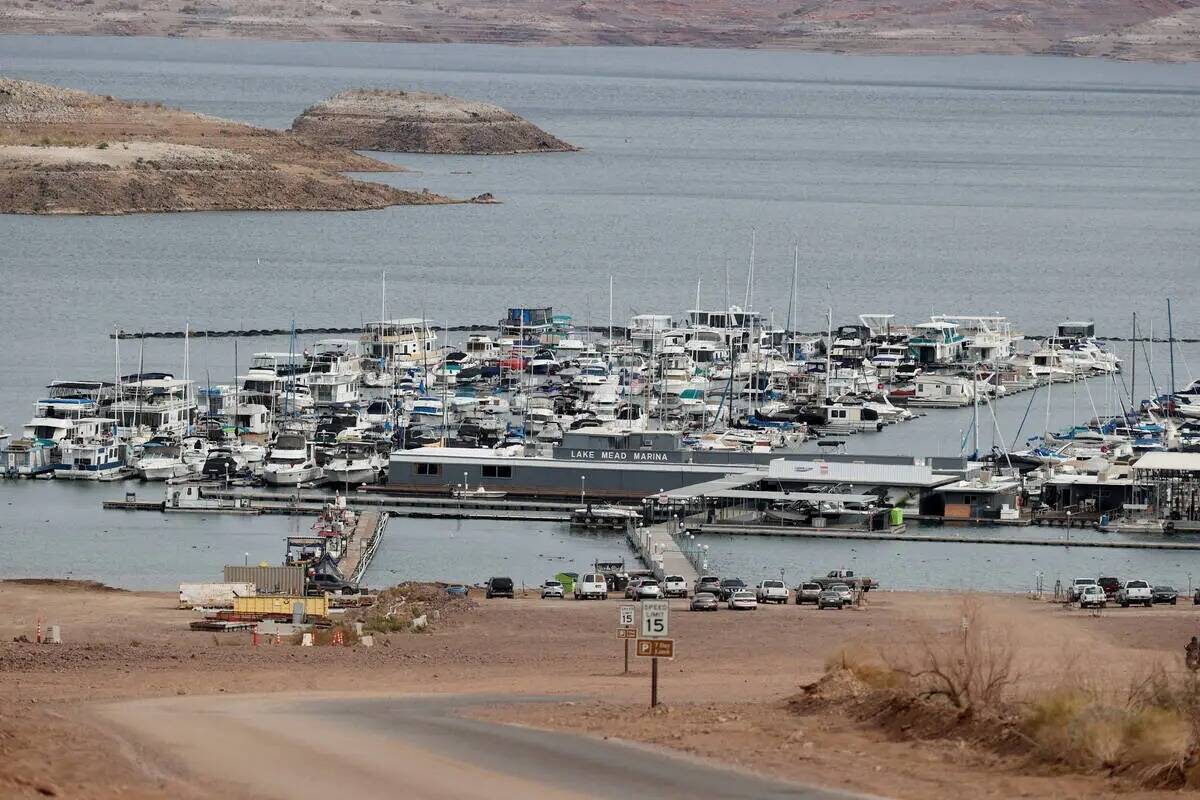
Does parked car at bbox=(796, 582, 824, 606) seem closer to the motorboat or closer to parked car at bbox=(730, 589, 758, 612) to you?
parked car at bbox=(730, 589, 758, 612)

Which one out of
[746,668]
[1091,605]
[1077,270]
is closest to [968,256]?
[1077,270]

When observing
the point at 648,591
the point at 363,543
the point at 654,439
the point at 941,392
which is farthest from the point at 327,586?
the point at 941,392

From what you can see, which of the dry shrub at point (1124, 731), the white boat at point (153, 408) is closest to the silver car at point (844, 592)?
the dry shrub at point (1124, 731)

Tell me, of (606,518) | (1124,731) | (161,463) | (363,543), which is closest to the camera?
(1124,731)

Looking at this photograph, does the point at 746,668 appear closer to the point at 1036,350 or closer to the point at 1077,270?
the point at 1036,350

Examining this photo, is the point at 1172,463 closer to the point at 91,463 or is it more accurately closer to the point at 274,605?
the point at 274,605

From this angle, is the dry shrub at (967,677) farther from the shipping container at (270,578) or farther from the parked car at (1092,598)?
the shipping container at (270,578)
